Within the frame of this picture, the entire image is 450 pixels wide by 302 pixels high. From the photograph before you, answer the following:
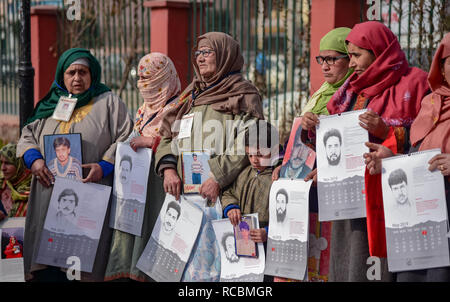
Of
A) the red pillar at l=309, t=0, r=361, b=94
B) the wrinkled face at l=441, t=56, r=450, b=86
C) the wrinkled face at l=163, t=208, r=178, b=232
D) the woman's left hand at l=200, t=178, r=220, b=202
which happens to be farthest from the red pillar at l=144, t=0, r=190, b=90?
the wrinkled face at l=441, t=56, r=450, b=86

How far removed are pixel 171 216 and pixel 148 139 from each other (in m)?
0.53

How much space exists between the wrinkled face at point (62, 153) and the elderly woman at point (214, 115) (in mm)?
670

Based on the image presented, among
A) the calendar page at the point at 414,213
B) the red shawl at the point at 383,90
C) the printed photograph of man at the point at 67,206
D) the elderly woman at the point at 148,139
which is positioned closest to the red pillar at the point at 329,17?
the elderly woman at the point at 148,139

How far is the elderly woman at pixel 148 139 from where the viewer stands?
166 inches

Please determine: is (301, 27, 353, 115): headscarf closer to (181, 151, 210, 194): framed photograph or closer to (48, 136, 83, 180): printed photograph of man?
(181, 151, 210, 194): framed photograph

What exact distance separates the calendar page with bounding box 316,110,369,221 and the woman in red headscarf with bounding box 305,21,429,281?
0.06 metres

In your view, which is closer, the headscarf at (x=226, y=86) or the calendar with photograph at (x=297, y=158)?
the calendar with photograph at (x=297, y=158)

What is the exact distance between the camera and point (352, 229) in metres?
3.33

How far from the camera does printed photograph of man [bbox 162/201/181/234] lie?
4.00m

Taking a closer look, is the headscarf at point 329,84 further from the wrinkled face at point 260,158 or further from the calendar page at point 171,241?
the calendar page at point 171,241

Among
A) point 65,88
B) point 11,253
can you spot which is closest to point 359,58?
point 65,88
